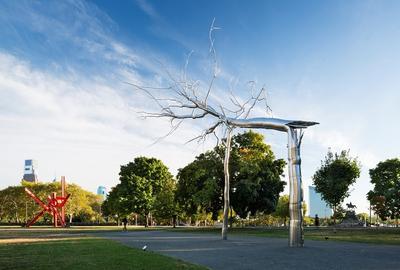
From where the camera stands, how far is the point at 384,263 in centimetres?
1312

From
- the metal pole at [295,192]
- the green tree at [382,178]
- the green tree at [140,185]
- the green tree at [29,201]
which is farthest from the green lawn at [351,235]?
the green tree at [29,201]

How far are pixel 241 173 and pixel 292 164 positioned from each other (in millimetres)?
26278

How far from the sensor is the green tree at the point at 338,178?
157 ft

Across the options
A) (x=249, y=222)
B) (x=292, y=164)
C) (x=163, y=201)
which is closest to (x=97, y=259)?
(x=292, y=164)

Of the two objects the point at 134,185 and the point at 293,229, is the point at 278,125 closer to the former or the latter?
the point at 293,229

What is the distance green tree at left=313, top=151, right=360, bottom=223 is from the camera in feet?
157

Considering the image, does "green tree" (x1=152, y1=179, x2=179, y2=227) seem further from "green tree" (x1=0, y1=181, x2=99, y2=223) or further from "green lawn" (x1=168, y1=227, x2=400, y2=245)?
"green tree" (x1=0, y1=181, x2=99, y2=223)

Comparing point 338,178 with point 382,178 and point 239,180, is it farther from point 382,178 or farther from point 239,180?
point 382,178

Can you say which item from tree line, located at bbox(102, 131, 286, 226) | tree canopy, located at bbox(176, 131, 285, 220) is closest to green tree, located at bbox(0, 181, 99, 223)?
tree line, located at bbox(102, 131, 286, 226)

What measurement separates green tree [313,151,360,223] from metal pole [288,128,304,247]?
93.6ft

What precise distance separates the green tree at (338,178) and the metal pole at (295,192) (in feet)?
93.6

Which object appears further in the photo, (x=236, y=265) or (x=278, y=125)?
(x=278, y=125)

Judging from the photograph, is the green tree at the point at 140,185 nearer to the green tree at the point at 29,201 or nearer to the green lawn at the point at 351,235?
the green tree at the point at 29,201

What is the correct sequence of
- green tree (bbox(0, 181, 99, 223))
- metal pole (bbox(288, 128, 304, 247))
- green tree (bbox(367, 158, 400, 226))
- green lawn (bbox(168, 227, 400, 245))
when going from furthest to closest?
1. green tree (bbox(0, 181, 99, 223))
2. green tree (bbox(367, 158, 400, 226))
3. green lawn (bbox(168, 227, 400, 245))
4. metal pole (bbox(288, 128, 304, 247))
